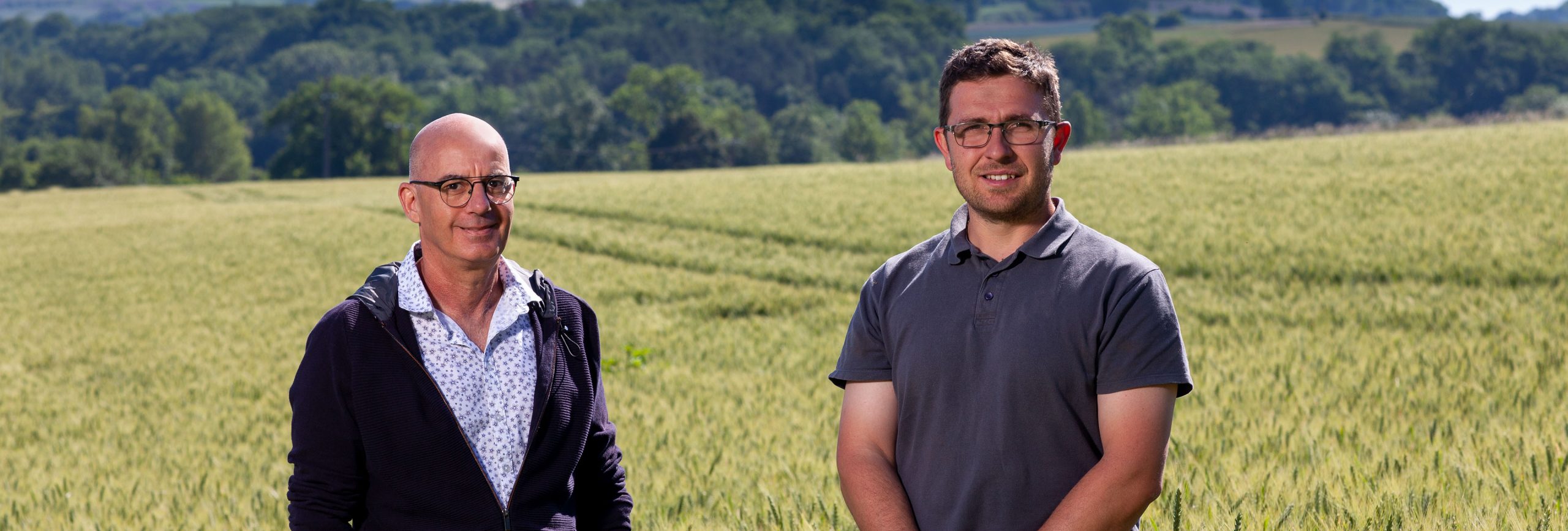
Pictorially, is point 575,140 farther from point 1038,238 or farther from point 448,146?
point 1038,238

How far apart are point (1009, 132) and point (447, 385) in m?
1.46

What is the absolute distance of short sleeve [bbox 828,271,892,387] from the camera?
9.43ft

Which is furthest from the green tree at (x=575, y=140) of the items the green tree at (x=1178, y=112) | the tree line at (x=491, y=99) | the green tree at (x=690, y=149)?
the green tree at (x=1178, y=112)

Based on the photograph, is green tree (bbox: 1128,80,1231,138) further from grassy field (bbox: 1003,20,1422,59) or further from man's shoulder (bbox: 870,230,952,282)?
man's shoulder (bbox: 870,230,952,282)

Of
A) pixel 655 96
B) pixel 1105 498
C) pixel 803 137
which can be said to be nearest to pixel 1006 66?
pixel 1105 498

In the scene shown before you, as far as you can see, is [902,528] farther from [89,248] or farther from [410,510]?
[89,248]

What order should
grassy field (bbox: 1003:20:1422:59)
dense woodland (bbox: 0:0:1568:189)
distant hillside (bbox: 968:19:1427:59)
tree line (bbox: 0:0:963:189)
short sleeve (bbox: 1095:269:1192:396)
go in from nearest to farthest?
short sleeve (bbox: 1095:269:1192:396) < tree line (bbox: 0:0:963:189) < dense woodland (bbox: 0:0:1568:189) < distant hillside (bbox: 968:19:1427:59) < grassy field (bbox: 1003:20:1422:59)

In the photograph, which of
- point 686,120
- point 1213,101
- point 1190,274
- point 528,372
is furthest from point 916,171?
point 1213,101

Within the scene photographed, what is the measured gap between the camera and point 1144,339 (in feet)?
8.21

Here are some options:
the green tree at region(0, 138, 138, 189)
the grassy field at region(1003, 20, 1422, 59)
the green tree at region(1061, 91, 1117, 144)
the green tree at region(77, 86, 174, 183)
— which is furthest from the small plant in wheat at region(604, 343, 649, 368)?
the grassy field at region(1003, 20, 1422, 59)

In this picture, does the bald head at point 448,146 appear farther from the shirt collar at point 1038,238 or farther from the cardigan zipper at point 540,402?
the shirt collar at point 1038,238

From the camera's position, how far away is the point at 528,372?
299 cm

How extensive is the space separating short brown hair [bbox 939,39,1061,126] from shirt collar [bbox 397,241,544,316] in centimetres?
112

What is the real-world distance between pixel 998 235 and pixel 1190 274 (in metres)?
15.2
